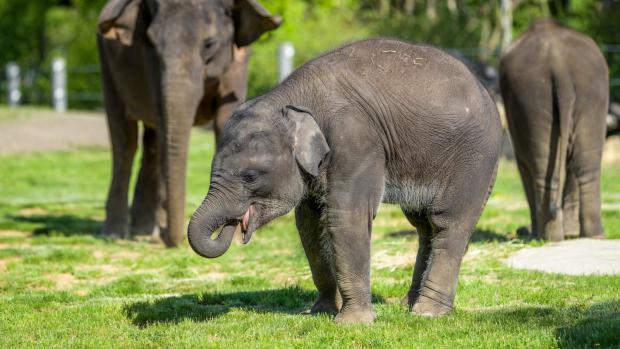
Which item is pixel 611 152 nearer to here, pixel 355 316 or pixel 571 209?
pixel 571 209

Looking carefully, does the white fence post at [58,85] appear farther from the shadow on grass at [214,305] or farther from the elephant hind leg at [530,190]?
the shadow on grass at [214,305]

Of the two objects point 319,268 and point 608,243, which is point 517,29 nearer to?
point 608,243

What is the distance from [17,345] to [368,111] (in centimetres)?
260

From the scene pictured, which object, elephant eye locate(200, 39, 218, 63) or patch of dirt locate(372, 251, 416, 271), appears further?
elephant eye locate(200, 39, 218, 63)

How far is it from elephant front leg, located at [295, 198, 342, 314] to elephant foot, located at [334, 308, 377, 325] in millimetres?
442

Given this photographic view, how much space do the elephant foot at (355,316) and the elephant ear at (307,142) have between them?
3.06ft

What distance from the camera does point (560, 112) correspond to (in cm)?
1078

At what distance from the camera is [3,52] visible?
4050cm

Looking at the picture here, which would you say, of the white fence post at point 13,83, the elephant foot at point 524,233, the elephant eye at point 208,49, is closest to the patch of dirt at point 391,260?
the elephant foot at point 524,233

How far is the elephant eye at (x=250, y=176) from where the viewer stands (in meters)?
7.09

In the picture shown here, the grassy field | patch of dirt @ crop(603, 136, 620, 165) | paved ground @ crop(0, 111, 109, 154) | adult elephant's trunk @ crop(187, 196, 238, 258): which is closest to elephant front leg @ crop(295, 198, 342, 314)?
the grassy field

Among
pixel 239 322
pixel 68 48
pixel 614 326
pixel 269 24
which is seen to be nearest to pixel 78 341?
pixel 239 322

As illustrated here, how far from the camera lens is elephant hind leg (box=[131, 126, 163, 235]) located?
13.5 meters

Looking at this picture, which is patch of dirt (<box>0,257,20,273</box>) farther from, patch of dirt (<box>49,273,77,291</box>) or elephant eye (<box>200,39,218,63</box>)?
elephant eye (<box>200,39,218,63</box>)
